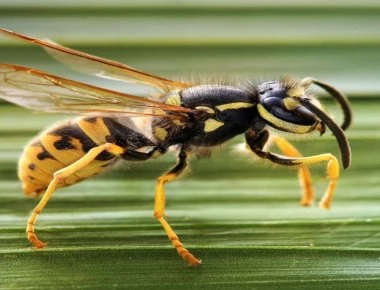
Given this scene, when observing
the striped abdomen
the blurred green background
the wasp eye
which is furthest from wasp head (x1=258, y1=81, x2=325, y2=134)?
the striped abdomen

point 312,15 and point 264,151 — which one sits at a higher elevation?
point 312,15

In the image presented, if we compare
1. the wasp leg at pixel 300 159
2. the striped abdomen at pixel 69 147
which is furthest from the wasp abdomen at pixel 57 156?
the wasp leg at pixel 300 159

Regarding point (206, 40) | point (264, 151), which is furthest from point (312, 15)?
point (264, 151)

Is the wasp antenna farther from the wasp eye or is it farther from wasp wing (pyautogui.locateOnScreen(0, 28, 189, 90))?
wasp wing (pyautogui.locateOnScreen(0, 28, 189, 90))

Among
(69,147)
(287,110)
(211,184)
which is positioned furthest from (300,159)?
(69,147)

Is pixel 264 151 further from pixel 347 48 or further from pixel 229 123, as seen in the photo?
pixel 347 48

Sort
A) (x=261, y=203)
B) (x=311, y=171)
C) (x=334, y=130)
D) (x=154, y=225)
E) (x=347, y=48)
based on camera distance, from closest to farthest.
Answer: (x=334, y=130), (x=154, y=225), (x=261, y=203), (x=311, y=171), (x=347, y=48)
